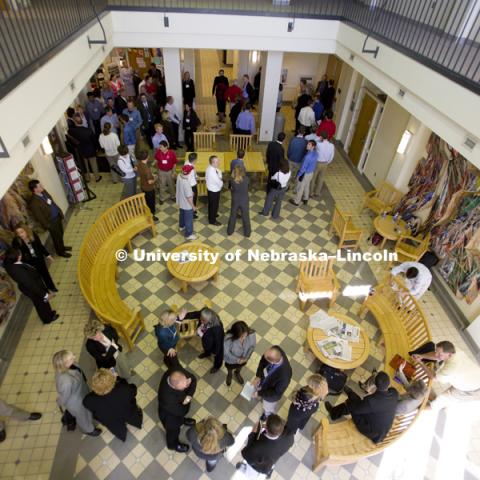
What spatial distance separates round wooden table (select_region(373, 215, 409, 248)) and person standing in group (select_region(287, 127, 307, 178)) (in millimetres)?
2554

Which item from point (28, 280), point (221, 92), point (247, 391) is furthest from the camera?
point (221, 92)

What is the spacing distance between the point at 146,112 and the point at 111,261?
18.8 feet

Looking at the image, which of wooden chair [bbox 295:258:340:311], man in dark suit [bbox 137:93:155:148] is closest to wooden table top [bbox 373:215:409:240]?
wooden chair [bbox 295:258:340:311]

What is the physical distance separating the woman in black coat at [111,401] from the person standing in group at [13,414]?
44.0 inches

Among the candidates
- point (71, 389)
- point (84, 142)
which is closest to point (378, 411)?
point (71, 389)

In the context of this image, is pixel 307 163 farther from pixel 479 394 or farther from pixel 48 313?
pixel 48 313

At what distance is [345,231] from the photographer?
7195 millimetres

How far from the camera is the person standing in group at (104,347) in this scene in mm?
4234

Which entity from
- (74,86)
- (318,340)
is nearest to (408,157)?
(318,340)

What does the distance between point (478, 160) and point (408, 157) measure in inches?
139

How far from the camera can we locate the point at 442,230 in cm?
678

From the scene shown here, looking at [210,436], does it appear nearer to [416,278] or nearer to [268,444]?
[268,444]

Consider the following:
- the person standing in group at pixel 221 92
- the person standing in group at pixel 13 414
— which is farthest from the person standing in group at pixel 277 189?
the person standing in group at pixel 13 414

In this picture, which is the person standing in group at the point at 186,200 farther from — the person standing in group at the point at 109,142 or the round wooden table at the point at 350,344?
the round wooden table at the point at 350,344
